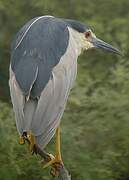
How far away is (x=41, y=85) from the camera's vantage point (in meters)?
A: 3.78

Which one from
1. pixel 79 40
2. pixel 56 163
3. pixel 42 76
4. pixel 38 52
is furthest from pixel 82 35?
pixel 56 163

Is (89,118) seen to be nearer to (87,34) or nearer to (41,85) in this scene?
(87,34)

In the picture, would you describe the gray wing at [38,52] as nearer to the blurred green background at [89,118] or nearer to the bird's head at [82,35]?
the bird's head at [82,35]

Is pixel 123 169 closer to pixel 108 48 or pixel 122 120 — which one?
pixel 122 120

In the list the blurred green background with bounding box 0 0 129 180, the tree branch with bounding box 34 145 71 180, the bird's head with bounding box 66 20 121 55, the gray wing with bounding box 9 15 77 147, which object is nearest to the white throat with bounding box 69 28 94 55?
the bird's head with bounding box 66 20 121 55

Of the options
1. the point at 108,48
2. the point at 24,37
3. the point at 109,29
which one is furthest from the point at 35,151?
the point at 109,29

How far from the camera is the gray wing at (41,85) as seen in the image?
3691mm

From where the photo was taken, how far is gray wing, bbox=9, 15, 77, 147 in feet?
12.1

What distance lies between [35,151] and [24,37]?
0.73 meters

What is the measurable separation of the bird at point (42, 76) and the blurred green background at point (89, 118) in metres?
0.73

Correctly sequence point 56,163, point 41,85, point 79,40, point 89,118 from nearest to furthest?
point 41,85
point 56,163
point 79,40
point 89,118

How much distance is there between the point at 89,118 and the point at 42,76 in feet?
5.03

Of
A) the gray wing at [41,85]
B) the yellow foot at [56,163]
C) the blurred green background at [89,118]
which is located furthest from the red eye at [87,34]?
the yellow foot at [56,163]

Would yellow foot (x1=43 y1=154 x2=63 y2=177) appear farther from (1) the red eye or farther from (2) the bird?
(1) the red eye
